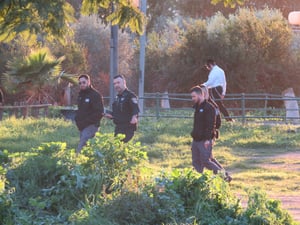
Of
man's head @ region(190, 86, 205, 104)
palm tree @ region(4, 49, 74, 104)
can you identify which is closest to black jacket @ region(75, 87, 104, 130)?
man's head @ region(190, 86, 205, 104)

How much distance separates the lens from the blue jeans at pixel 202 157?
448 inches

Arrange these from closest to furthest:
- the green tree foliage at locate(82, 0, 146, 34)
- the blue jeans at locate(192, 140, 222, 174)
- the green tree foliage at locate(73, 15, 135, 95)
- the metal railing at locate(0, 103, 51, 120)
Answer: the green tree foliage at locate(82, 0, 146, 34), the blue jeans at locate(192, 140, 222, 174), the metal railing at locate(0, 103, 51, 120), the green tree foliage at locate(73, 15, 135, 95)

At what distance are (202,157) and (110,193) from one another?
3944mm

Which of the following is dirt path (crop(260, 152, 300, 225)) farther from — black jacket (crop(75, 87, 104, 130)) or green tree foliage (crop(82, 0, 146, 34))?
black jacket (crop(75, 87, 104, 130))

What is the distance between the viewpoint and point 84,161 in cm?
812

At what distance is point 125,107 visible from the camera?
12.2 m

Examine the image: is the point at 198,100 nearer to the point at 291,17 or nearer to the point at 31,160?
the point at 31,160

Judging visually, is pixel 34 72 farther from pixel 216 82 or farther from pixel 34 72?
pixel 216 82

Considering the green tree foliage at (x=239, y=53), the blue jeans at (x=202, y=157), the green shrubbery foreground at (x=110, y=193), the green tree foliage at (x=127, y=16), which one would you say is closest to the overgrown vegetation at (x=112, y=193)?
the green shrubbery foreground at (x=110, y=193)

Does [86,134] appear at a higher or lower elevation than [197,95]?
lower

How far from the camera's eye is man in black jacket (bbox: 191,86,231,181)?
11242mm

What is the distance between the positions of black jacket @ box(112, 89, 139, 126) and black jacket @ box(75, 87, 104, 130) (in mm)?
554

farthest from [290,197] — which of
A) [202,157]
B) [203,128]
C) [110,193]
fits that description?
[110,193]

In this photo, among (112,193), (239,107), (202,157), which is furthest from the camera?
(239,107)
